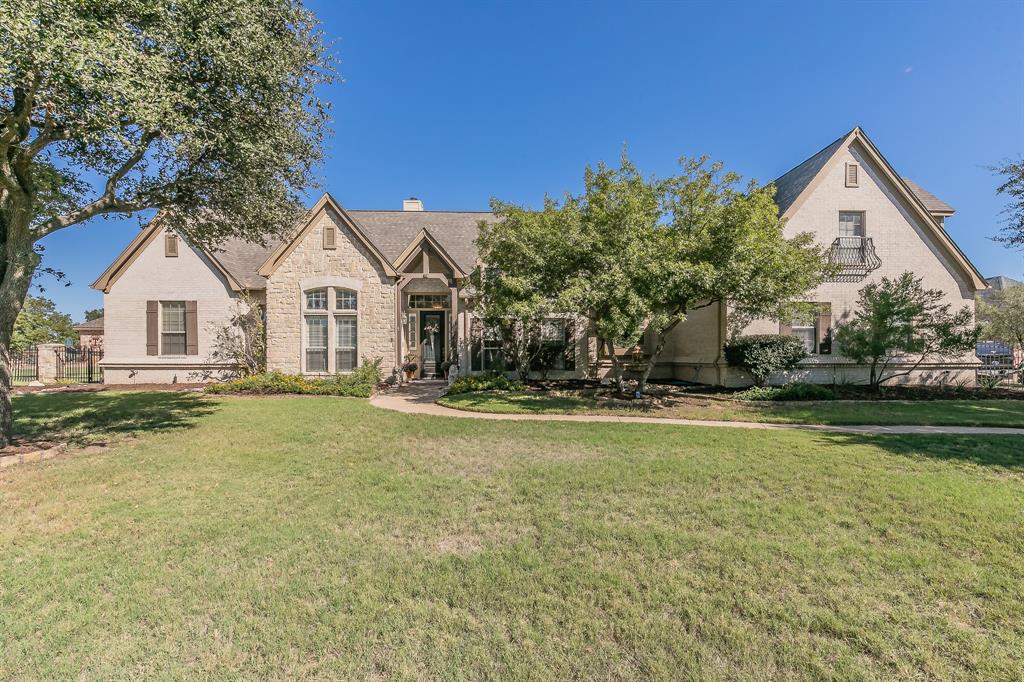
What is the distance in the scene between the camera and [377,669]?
251cm

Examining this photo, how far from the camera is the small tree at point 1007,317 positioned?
70.6ft

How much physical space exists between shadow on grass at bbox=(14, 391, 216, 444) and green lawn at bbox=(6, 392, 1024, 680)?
2271mm

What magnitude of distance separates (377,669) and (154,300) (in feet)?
63.5

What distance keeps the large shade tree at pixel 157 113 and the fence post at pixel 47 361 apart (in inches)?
512

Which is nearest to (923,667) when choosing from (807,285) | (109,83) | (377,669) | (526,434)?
(377,669)

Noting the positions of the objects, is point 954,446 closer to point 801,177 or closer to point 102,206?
point 801,177

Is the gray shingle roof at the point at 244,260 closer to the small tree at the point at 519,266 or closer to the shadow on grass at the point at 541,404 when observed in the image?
the small tree at the point at 519,266

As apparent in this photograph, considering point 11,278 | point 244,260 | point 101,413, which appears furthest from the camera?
point 244,260

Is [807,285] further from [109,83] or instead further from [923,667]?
[109,83]

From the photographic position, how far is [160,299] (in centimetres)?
1652

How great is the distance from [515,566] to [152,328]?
19056 millimetres

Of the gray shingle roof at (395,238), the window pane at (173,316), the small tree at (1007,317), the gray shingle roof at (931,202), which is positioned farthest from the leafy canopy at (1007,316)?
the window pane at (173,316)

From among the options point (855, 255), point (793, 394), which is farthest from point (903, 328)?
point (793, 394)

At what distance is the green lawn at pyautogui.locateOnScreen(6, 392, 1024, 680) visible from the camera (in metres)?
2.61
